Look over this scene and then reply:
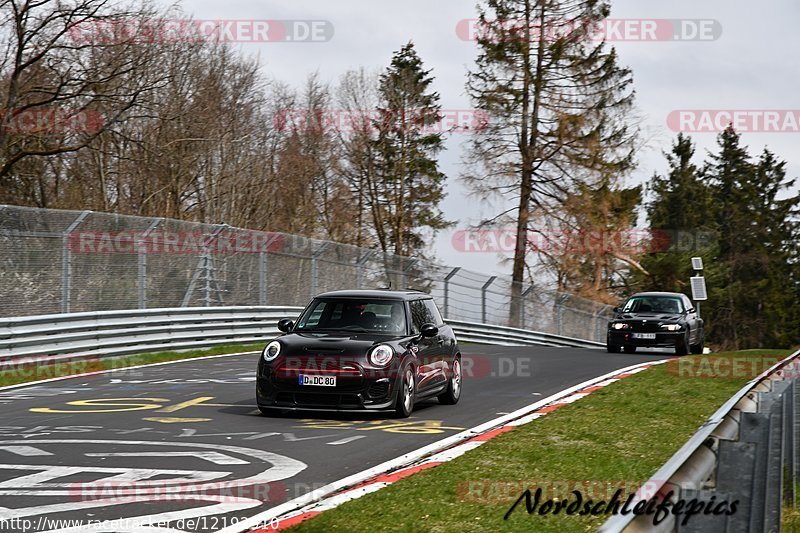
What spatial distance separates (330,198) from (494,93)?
47.9 feet

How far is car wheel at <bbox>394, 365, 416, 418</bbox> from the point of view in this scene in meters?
11.7

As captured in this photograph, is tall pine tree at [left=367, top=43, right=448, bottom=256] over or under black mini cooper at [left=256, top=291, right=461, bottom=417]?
over

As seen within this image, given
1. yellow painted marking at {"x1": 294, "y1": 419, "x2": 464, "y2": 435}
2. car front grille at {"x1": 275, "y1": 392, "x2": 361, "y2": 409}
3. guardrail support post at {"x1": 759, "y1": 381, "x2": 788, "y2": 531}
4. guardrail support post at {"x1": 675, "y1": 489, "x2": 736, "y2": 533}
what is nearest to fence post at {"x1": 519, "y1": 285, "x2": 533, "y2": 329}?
yellow painted marking at {"x1": 294, "y1": 419, "x2": 464, "y2": 435}

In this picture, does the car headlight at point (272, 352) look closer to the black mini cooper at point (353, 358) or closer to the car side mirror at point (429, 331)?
the black mini cooper at point (353, 358)

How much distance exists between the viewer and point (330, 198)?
5484 cm

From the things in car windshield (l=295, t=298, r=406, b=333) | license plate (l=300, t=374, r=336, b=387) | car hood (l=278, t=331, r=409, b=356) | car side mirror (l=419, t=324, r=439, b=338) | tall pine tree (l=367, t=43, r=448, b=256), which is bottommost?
license plate (l=300, t=374, r=336, b=387)

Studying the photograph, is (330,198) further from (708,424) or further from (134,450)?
(708,424)

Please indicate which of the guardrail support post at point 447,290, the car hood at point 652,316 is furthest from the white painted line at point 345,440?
the guardrail support post at point 447,290

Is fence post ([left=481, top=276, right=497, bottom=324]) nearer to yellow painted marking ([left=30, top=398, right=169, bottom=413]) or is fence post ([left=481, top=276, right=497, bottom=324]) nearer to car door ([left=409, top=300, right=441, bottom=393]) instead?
car door ([left=409, top=300, right=441, bottom=393])

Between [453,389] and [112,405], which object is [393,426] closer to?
[453,389]

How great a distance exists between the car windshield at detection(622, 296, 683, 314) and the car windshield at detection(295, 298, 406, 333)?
14.3 meters

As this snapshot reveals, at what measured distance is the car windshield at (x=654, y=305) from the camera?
2558 centimetres

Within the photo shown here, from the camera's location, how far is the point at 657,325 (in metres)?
25.0

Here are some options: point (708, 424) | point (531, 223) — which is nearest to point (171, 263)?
point (708, 424)
